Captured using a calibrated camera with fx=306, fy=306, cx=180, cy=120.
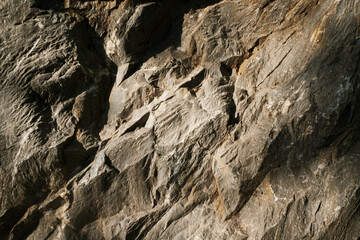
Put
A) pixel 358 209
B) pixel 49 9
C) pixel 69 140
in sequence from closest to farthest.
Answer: pixel 358 209
pixel 69 140
pixel 49 9

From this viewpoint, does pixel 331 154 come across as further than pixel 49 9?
No

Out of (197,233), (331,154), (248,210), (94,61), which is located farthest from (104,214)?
(331,154)

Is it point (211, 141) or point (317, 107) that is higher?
point (211, 141)

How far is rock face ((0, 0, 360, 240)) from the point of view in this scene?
11.9 ft

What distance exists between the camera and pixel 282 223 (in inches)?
140

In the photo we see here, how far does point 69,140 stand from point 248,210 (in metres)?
2.47

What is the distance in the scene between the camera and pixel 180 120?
4.04m

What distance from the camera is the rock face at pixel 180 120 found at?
363 centimetres

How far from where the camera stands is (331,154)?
364cm

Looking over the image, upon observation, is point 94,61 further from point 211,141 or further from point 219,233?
point 219,233

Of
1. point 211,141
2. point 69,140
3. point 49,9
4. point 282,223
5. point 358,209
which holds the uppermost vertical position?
point 49,9

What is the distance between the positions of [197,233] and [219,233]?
268 mm

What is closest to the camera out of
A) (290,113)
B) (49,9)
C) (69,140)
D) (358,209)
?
(358,209)

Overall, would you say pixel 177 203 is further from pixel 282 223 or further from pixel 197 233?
pixel 282 223
